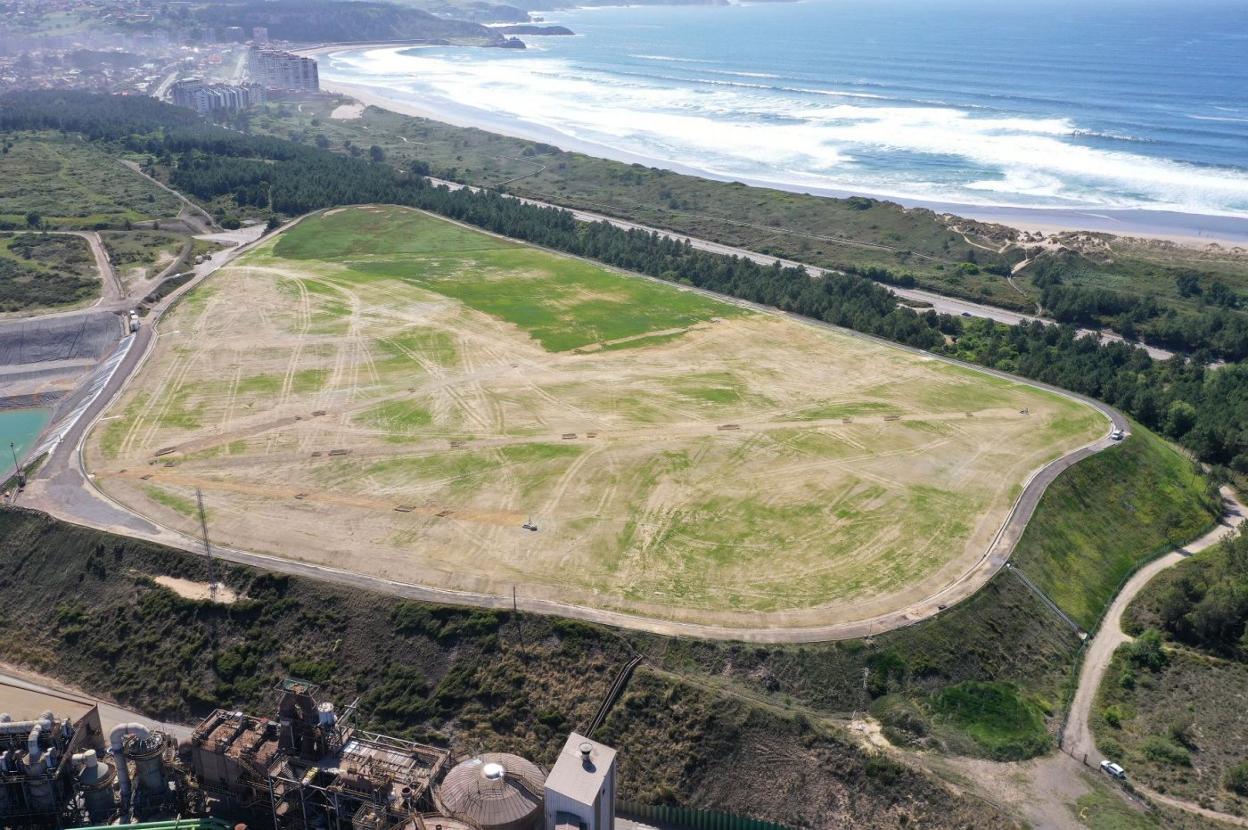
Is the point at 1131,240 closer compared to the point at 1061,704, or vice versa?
the point at 1061,704

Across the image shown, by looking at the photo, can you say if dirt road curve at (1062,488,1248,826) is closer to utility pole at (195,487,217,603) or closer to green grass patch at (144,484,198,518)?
utility pole at (195,487,217,603)

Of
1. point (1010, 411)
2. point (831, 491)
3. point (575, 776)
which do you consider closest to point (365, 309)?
point (831, 491)

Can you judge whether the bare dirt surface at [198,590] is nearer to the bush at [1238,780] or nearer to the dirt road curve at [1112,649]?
the dirt road curve at [1112,649]

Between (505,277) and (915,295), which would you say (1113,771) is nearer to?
(915,295)

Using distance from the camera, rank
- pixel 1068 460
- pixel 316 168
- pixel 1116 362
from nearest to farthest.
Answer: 1. pixel 1068 460
2. pixel 1116 362
3. pixel 316 168

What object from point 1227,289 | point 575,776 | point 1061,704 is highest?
point 1227,289

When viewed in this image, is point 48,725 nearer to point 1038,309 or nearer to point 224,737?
point 224,737

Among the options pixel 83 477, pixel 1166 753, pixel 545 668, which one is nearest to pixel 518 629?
pixel 545 668
